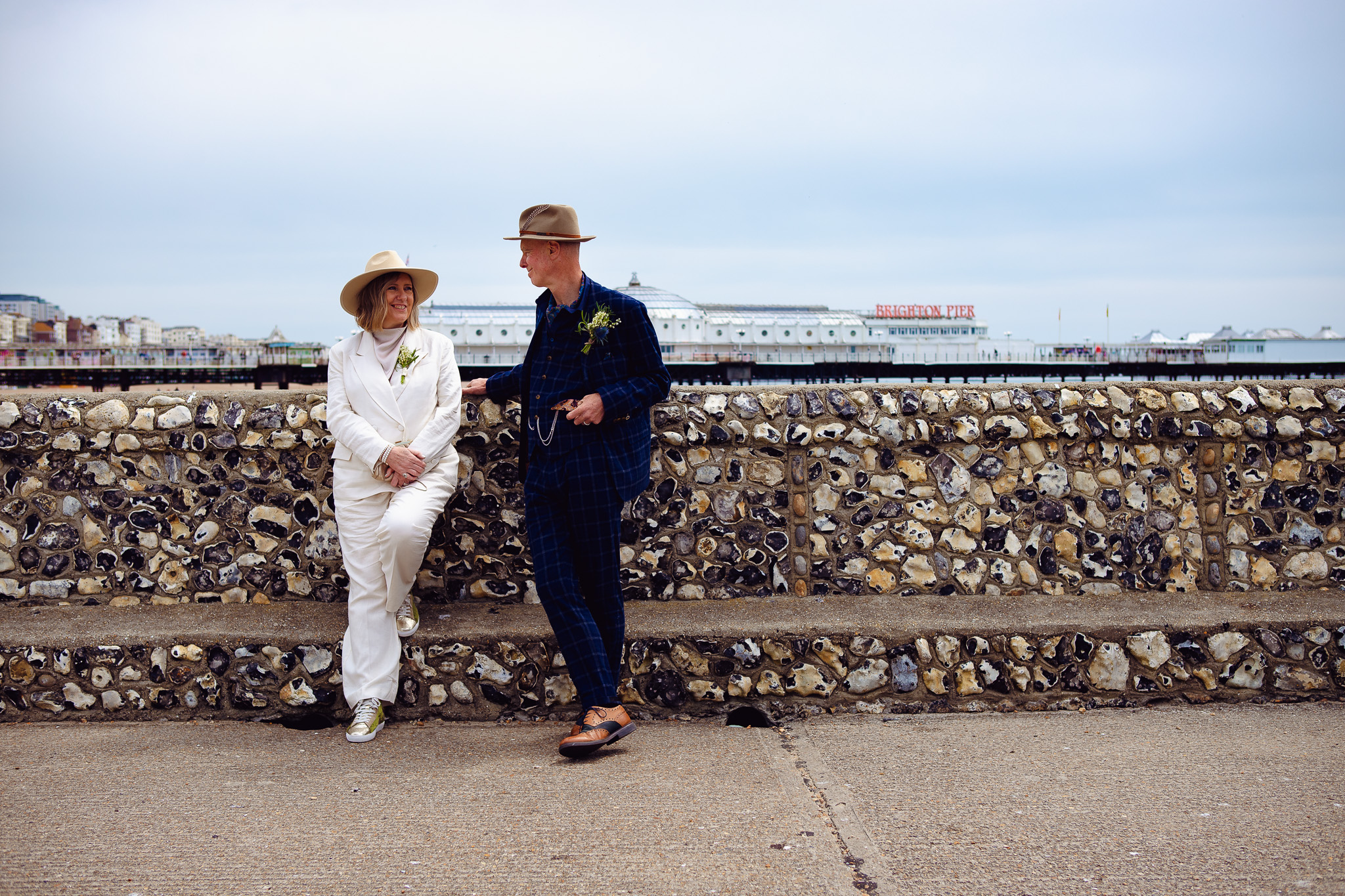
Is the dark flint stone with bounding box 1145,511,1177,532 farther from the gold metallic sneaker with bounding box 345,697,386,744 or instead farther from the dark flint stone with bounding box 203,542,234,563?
the dark flint stone with bounding box 203,542,234,563

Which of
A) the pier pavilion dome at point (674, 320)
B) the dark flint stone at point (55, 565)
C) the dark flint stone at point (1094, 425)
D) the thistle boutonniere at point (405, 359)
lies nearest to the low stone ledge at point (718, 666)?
the dark flint stone at point (55, 565)

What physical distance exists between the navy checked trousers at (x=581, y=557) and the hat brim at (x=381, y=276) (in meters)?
0.83

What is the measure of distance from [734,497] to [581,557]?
96 centimetres

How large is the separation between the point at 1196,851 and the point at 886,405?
2.05 meters

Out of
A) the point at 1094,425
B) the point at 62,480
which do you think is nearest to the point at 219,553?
the point at 62,480

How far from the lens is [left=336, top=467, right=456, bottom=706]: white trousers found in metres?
3.29

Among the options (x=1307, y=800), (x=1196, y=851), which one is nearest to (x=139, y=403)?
(x=1196, y=851)

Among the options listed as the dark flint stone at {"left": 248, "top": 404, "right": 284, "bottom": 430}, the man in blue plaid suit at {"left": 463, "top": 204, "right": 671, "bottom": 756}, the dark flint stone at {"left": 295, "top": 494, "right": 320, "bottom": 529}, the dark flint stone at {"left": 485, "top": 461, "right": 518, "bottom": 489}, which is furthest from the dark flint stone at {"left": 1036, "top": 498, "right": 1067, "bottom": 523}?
the dark flint stone at {"left": 248, "top": 404, "right": 284, "bottom": 430}

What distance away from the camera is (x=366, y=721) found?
3.25m

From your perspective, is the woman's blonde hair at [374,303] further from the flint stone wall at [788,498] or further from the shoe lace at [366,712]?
the shoe lace at [366,712]

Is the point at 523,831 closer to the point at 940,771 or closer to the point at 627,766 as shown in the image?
the point at 627,766

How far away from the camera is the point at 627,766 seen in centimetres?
296

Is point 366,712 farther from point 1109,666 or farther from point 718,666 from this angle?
point 1109,666

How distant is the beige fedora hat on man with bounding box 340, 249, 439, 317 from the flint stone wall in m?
0.56
